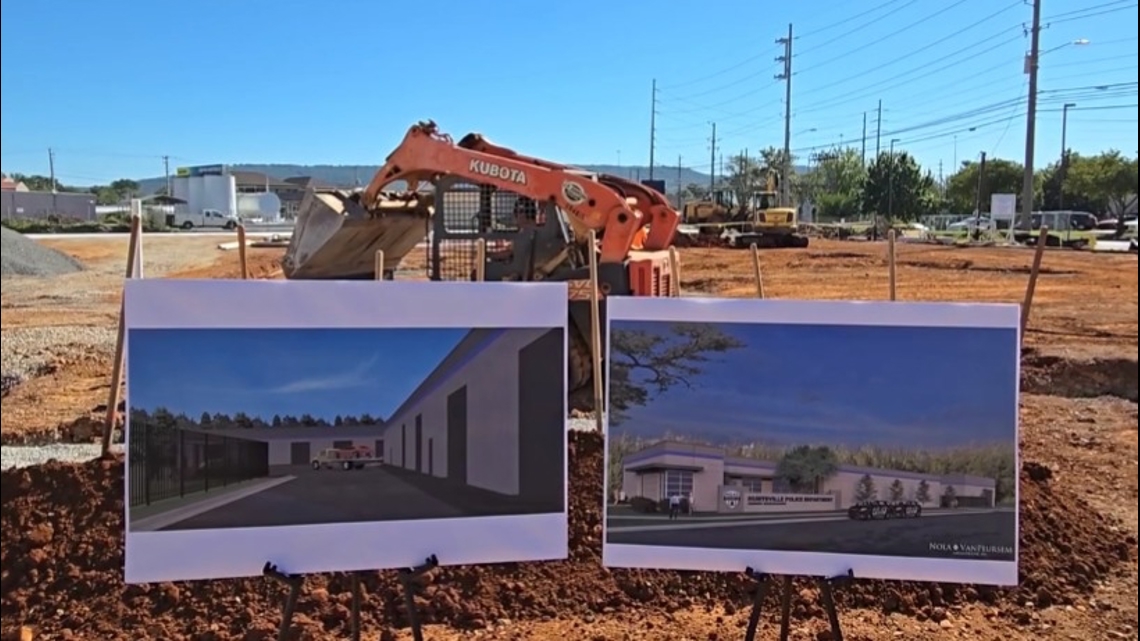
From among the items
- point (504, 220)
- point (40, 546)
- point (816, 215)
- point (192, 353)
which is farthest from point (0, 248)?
point (816, 215)

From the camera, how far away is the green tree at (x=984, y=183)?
67.1m

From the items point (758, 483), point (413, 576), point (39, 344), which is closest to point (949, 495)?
point (758, 483)

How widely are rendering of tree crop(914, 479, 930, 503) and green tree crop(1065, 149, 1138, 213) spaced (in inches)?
2628

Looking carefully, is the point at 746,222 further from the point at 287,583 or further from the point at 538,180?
the point at 287,583

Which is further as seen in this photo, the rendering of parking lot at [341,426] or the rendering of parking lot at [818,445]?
the rendering of parking lot at [818,445]

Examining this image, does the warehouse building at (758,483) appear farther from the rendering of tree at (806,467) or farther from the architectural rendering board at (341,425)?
the architectural rendering board at (341,425)

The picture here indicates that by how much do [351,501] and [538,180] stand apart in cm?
557

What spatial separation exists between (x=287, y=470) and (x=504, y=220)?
5.87 m

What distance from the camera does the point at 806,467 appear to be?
3.16 meters

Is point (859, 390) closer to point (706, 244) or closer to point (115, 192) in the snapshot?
point (706, 244)

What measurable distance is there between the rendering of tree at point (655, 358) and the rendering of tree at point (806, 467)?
0.41 metres

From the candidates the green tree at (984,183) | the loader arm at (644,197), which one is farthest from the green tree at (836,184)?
the loader arm at (644,197)

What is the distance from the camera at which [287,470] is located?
3047 mm

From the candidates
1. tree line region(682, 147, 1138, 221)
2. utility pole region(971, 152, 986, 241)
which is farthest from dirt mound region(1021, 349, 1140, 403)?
tree line region(682, 147, 1138, 221)
